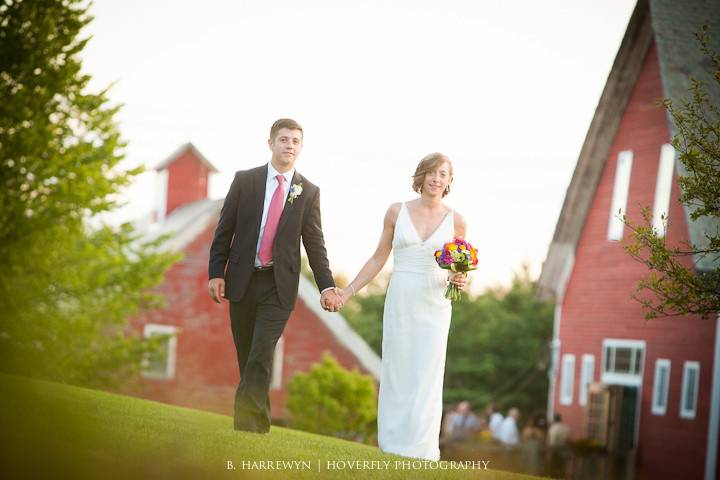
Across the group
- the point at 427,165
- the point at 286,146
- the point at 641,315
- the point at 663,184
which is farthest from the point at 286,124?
the point at 641,315

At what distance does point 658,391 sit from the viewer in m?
21.1

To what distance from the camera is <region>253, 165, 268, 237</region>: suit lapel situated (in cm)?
827

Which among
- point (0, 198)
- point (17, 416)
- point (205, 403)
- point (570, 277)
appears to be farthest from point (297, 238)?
point (205, 403)

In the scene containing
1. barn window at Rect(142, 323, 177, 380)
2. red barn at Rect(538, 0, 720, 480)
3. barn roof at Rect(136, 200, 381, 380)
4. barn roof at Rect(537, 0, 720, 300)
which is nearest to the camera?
red barn at Rect(538, 0, 720, 480)

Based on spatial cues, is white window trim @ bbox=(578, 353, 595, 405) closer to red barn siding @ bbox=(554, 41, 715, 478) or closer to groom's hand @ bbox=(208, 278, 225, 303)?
red barn siding @ bbox=(554, 41, 715, 478)

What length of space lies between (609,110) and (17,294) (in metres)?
13.2

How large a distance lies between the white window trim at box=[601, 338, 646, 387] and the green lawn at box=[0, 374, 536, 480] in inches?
532

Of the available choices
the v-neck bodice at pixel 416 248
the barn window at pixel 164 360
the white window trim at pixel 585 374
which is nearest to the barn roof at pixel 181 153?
the barn window at pixel 164 360

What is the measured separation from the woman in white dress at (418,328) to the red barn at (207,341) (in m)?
26.2

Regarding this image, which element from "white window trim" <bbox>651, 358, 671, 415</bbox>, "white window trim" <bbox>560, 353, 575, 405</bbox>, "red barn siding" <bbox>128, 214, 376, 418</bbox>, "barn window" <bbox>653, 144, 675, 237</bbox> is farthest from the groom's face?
"red barn siding" <bbox>128, 214, 376, 418</bbox>

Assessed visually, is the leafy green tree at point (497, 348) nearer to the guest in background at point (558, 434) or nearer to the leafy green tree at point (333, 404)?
the guest in background at point (558, 434)

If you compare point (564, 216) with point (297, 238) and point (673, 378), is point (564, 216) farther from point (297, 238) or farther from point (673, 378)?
point (297, 238)

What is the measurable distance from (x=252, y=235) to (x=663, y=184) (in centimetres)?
1490

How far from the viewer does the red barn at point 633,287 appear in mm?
19922
